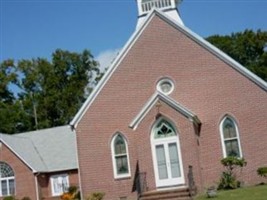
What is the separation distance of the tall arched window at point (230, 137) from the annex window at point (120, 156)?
18.1 feet

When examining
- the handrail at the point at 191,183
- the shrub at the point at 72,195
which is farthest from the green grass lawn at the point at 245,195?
the shrub at the point at 72,195

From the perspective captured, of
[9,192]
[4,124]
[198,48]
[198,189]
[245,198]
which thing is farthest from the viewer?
[4,124]

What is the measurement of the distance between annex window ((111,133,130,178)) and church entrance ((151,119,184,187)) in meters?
2.15

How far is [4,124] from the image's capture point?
58.2 metres

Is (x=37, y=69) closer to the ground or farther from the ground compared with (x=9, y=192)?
farther from the ground

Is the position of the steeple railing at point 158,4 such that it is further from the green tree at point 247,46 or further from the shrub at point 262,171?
the green tree at point 247,46

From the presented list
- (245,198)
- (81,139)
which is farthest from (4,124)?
(245,198)

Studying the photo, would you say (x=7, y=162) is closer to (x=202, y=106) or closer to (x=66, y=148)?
(x=66, y=148)

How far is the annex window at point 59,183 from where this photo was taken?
36.7 metres

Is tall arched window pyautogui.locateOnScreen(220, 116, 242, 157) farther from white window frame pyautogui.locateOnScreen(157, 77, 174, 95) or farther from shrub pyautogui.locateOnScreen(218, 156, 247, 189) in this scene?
white window frame pyautogui.locateOnScreen(157, 77, 174, 95)

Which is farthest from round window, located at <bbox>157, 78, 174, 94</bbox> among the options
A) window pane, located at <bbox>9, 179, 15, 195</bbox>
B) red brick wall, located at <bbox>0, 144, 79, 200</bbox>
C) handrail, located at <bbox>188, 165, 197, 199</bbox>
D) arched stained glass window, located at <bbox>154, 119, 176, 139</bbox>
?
window pane, located at <bbox>9, 179, 15, 195</bbox>

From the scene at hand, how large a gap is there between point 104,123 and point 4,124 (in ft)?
104

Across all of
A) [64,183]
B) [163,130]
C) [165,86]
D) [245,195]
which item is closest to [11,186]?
[64,183]

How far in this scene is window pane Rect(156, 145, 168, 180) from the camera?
89.4ft
